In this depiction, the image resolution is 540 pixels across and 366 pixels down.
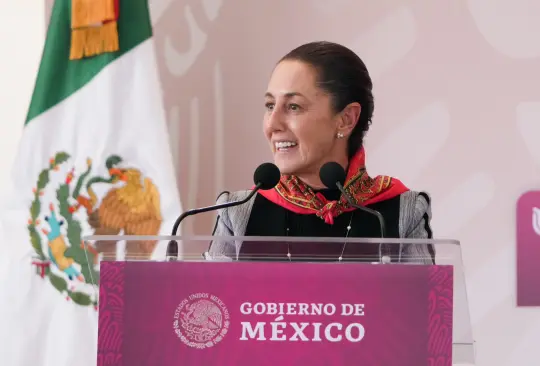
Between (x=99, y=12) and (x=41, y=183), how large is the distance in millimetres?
622

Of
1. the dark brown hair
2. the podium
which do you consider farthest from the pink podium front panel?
the dark brown hair

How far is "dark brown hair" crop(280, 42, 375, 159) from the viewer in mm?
1832

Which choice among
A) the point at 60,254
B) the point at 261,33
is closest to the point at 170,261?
the point at 60,254

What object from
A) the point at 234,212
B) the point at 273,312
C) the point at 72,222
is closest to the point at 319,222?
the point at 234,212

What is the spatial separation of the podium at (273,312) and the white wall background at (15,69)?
1.96 meters

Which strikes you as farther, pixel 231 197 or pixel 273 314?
pixel 231 197

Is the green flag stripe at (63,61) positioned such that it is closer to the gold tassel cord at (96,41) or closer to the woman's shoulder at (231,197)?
the gold tassel cord at (96,41)

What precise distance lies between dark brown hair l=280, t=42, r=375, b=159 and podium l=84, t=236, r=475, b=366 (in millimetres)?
800

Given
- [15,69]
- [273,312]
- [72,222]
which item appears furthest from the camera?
[15,69]

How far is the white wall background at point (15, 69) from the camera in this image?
2902 millimetres

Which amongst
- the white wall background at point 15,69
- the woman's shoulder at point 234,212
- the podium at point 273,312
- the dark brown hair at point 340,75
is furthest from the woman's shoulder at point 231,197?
the white wall background at point 15,69

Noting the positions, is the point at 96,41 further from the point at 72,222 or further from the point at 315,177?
the point at 315,177

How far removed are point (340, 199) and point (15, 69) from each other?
5.52 feet

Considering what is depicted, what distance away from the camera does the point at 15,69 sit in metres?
2.91
